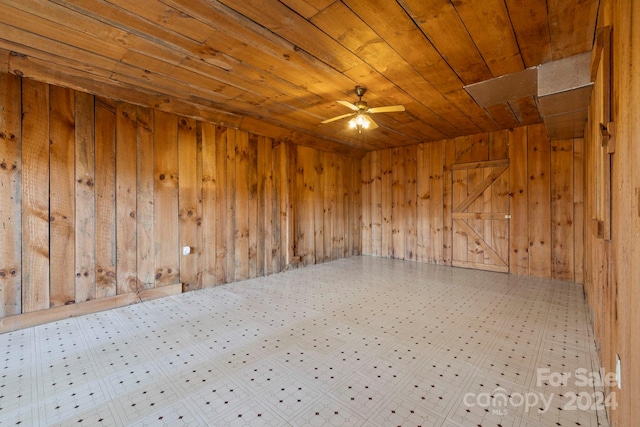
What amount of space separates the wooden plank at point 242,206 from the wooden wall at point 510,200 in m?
3.06

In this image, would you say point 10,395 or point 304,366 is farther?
point 304,366

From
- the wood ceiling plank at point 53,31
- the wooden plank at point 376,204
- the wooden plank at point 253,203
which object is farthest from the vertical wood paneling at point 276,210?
the wood ceiling plank at point 53,31

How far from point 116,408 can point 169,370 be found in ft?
1.26

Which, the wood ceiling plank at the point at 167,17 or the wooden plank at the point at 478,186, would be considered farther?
the wooden plank at the point at 478,186

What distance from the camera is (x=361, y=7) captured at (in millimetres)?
1823

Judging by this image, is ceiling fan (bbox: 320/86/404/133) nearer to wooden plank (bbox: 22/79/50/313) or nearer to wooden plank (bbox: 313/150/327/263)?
wooden plank (bbox: 313/150/327/263)

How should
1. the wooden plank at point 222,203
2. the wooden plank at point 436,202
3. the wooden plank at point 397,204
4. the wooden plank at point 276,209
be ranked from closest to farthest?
the wooden plank at point 222,203 → the wooden plank at point 276,209 → the wooden plank at point 436,202 → the wooden plank at point 397,204

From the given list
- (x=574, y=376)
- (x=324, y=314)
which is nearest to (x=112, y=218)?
(x=324, y=314)

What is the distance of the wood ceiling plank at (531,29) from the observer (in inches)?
70.9

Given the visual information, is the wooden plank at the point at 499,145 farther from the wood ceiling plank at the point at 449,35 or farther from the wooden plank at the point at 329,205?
the wooden plank at the point at 329,205

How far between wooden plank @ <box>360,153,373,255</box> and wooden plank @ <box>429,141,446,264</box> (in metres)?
1.39

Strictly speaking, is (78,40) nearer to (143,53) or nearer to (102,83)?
(143,53)

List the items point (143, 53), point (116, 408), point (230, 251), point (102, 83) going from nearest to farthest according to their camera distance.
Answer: point (116, 408), point (143, 53), point (102, 83), point (230, 251)

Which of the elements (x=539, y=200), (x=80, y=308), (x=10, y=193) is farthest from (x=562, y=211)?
(x=10, y=193)
